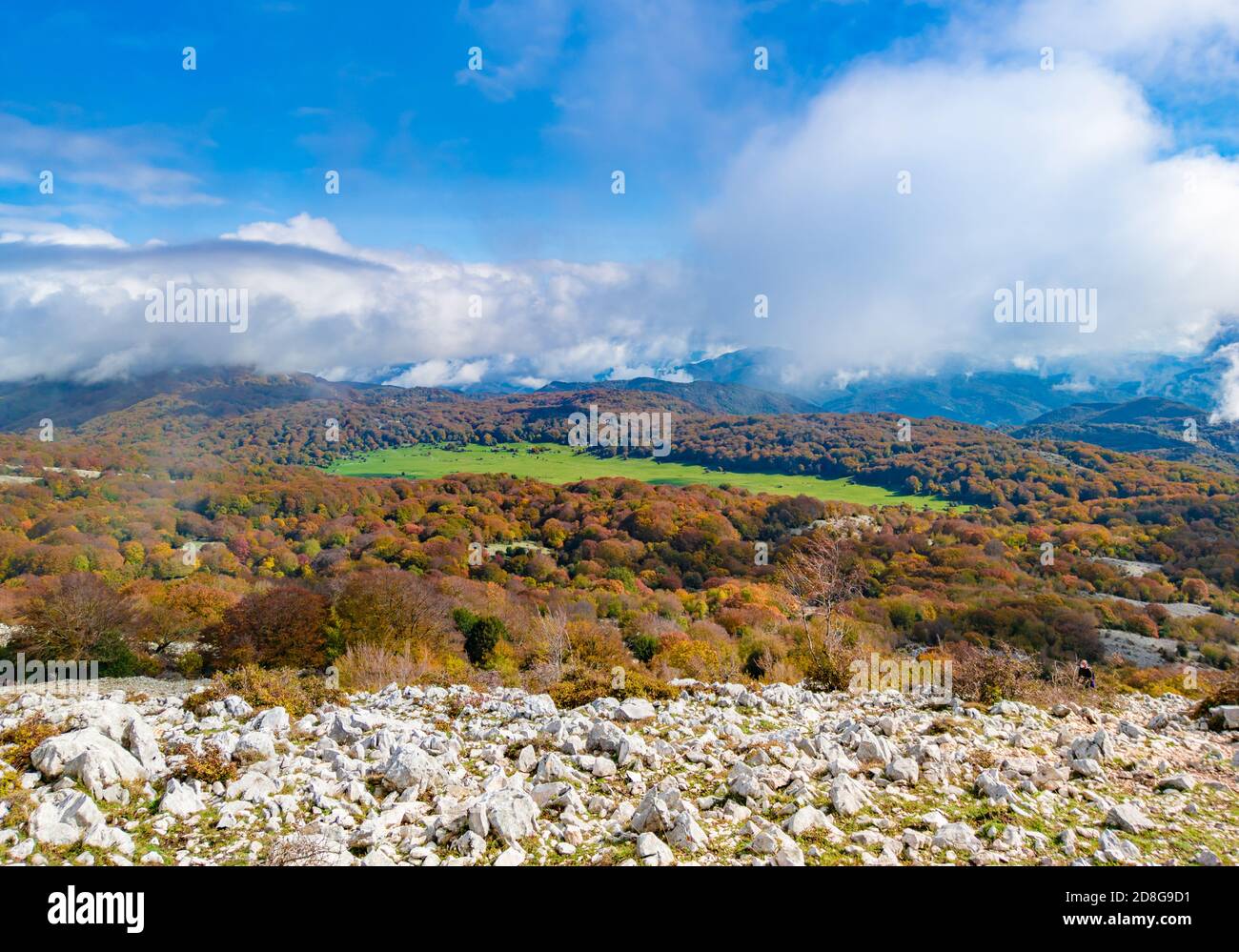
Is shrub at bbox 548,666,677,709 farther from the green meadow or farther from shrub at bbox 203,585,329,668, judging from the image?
the green meadow

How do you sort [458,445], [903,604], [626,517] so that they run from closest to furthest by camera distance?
[903,604]
[626,517]
[458,445]

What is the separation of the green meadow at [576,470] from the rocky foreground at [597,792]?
117231mm

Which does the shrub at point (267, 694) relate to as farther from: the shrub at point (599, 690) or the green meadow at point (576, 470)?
the green meadow at point (576, 470)

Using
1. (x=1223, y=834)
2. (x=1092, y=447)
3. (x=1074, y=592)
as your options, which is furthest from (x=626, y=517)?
(x=1092, y=447)

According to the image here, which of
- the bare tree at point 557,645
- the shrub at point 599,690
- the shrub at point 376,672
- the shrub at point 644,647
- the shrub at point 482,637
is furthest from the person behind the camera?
the shrub at point 482,637

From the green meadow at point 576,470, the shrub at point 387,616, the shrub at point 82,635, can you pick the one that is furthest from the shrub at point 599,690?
the green meadow at point 576,470

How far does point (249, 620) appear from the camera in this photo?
883 inches

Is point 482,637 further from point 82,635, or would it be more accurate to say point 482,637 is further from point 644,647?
point 82,635

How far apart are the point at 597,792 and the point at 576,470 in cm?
13792

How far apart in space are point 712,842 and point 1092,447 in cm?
18585

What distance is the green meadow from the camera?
130500 mm

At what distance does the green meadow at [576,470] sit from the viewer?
428ft
